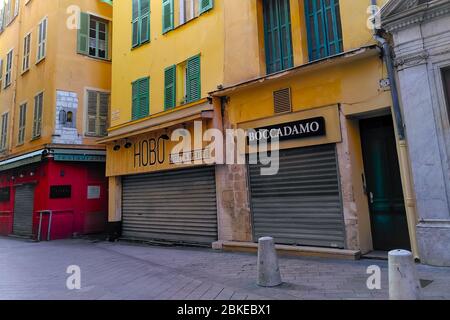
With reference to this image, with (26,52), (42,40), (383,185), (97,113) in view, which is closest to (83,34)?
(42,40)

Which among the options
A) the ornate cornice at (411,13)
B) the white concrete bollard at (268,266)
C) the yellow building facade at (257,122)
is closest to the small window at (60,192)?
the yellow building facade at (257,122)

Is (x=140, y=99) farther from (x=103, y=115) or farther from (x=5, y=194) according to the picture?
(x=5, y=194)

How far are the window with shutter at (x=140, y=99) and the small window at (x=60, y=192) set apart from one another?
4.60 m

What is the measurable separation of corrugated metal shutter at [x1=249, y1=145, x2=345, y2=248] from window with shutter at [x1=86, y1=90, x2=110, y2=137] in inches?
361

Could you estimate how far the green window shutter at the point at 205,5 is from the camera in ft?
34.4

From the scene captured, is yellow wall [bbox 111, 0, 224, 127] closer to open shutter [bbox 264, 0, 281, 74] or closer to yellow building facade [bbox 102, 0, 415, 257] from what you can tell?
yellow building facade [bbox 102, 0, 415, 257]

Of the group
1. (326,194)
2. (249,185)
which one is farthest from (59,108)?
(326,194)

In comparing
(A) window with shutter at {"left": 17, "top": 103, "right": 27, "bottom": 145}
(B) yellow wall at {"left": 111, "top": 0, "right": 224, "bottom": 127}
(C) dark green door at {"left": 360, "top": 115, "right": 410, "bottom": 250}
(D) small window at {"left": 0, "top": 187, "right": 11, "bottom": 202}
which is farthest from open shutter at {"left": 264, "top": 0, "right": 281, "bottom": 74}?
(D) small window at {"left": 0, "top": 187, "right": 11, "bottom": 202}

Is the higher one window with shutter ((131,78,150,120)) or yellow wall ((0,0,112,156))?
yellow wall ((0,0,112,156))

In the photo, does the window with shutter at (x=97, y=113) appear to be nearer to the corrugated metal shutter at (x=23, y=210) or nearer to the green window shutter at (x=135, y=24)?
the corrugated metal shutter at (x=23, y=210)

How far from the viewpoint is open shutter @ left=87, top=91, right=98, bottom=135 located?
15.6 metres

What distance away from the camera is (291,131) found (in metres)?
A: 8.38

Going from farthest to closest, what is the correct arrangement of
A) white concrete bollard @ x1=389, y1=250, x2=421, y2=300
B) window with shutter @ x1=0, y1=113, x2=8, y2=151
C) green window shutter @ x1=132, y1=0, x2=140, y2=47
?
window with shutter @ x1=0, y1=113, x2=8, y2=151, green window shutter @ x1=132, y1=0, x2=140, y2=47, white concrete bollard @ x1=389, y1=250, x2=421, y2=300
